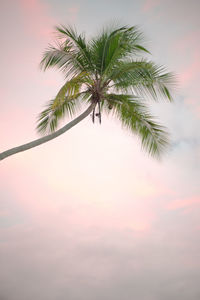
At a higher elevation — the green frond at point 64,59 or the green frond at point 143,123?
the green frond at point 64,59

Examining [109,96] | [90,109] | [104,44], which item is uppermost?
[104,44]

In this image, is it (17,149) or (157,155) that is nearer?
(17,149)

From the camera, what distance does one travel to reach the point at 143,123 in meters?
9.18

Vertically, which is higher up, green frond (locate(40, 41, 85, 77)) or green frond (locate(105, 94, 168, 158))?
green frond (locate(40, 41, 85, 77))

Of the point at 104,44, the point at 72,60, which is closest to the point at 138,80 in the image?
the point at 104,44

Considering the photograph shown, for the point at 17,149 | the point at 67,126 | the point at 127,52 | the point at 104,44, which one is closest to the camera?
the point at 17,149

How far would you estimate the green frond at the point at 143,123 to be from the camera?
9125 mm

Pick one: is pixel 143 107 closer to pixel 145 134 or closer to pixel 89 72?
pixel 145 134

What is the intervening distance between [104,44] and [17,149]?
14.0 feet

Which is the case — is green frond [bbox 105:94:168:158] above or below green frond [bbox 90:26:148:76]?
below

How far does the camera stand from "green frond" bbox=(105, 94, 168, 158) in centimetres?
912

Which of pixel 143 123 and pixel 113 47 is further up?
pixel 113 47

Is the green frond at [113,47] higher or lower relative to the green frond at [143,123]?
higher

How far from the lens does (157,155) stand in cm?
912
